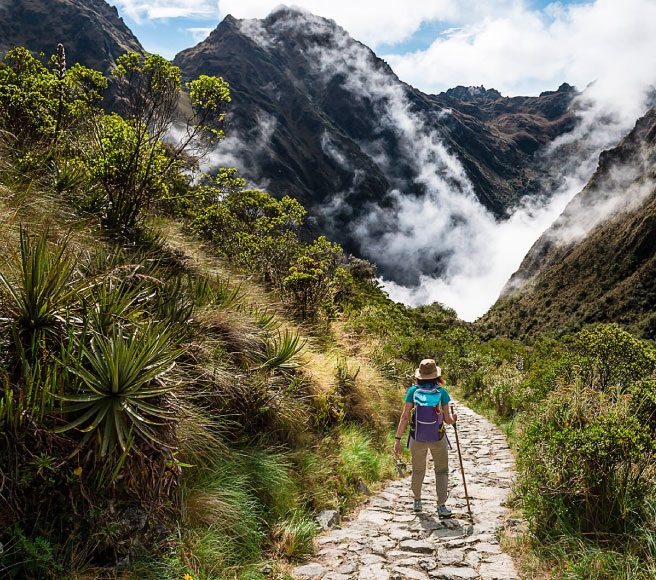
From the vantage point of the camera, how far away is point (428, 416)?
5.18 metres

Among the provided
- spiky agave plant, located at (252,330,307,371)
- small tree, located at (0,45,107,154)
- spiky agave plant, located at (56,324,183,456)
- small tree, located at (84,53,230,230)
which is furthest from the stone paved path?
small tree, located at (0,45,107,154)

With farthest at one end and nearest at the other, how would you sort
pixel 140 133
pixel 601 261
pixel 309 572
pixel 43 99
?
pixel 601 261 < pixel 43 99 < pixel 140 133 < pixel 309 572

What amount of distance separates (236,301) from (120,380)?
10.9 ft

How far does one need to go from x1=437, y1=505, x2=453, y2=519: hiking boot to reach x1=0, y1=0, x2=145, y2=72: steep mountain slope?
156996 millimetres

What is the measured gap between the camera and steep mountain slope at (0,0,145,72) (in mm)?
124312

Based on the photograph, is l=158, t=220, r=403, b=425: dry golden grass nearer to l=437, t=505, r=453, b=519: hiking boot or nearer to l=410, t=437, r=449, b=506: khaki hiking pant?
l=410, t=437, r=449, b=506: khaki hiking pant

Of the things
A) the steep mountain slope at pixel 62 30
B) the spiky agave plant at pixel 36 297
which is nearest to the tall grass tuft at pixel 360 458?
the spiky agave plant at pixel 36 297

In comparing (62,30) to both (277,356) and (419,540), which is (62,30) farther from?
(419,540)

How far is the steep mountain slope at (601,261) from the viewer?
85.6 metres

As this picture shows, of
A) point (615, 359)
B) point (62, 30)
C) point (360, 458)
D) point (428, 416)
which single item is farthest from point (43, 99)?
point (62, 30)

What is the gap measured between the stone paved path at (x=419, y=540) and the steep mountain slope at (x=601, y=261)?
9169 cm

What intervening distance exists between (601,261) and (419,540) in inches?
4538

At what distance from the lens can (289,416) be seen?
5.16 meters

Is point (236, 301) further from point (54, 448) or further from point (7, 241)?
point (54, 448)
